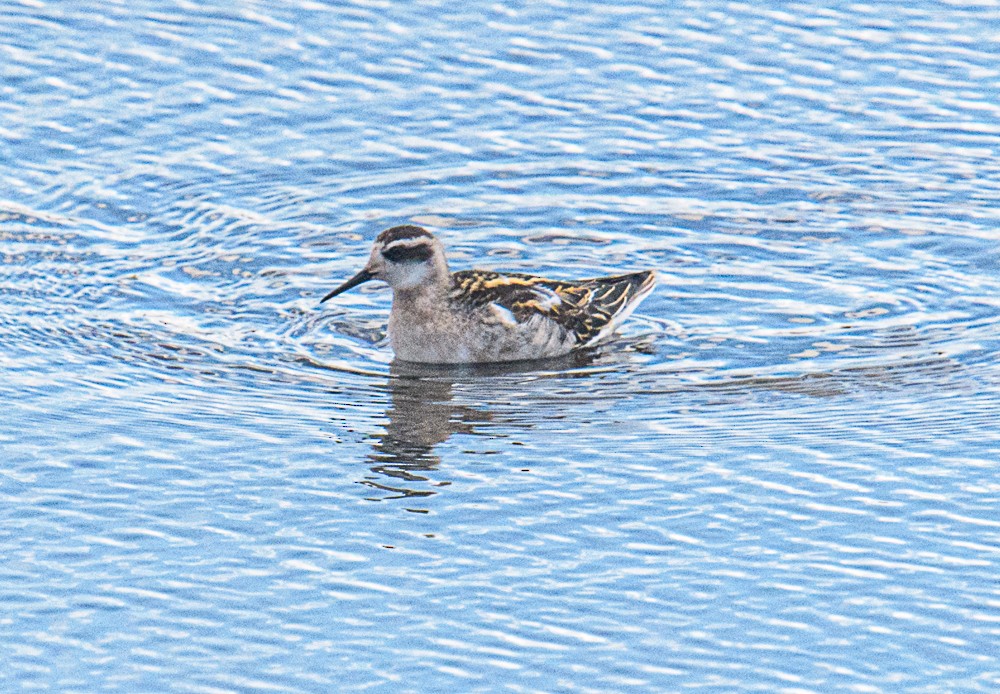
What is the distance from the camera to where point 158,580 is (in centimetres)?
1282

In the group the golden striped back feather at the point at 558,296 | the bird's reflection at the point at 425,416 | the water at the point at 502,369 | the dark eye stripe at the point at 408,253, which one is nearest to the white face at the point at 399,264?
the dark eye stripe at the point at 408,253

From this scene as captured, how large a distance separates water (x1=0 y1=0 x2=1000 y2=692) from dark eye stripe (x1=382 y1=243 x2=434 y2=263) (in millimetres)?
786

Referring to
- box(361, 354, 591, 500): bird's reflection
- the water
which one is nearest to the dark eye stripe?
the water

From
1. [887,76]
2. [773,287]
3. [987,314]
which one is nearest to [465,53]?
[887,76]

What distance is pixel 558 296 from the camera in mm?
18500

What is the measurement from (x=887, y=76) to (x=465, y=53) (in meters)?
4.64

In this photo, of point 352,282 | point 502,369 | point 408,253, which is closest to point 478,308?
point 502,369

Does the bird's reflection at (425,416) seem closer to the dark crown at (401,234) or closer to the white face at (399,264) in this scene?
the white face at (399,264)

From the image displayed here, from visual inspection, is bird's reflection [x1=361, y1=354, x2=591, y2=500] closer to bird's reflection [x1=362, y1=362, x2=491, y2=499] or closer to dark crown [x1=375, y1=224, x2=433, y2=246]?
bird's reflection [x1=362, y1=362, x2=491, y2=499]

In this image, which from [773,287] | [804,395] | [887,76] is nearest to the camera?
[804,395]

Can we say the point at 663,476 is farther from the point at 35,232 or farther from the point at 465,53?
the point at 465,53

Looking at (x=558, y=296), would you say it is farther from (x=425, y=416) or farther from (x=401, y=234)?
(x=425, y=416)

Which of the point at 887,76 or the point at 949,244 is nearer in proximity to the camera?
the point at 949,244

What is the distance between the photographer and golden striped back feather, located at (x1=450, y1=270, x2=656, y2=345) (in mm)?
18234
